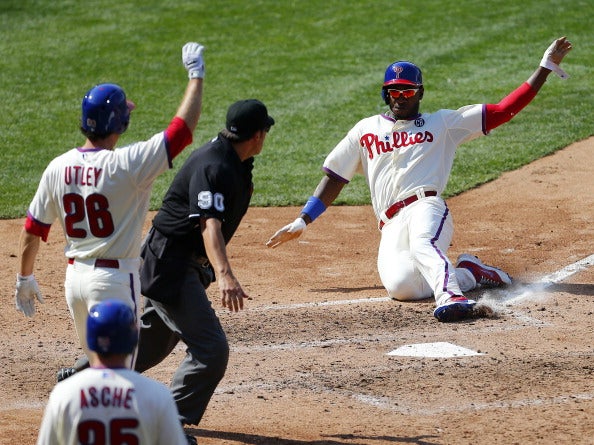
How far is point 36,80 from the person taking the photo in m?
16.5

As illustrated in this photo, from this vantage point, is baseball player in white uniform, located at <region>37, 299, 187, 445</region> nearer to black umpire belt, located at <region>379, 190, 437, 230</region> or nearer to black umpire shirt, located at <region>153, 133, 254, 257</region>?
black umpire shirt, located at <region>153, 133, 254, 257</region>

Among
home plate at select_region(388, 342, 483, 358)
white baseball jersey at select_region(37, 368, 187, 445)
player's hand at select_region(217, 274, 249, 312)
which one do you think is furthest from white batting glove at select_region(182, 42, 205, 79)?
home plate at select_region(388, 342, 483, 358)

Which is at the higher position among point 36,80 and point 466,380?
point 36,80

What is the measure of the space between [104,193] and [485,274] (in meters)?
4.17

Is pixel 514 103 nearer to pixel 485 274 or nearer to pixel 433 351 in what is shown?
pixel 485 274

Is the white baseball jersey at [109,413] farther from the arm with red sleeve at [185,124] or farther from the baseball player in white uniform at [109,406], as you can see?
the arm with red sleeve at [185,124]

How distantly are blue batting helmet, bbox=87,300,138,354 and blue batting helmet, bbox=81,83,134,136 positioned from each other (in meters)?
1.62

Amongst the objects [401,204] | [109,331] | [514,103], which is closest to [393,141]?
[401,204]

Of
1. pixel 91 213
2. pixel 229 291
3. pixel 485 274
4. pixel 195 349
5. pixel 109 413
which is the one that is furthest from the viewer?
pixel 485 274

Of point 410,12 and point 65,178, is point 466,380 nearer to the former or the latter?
point 65,178

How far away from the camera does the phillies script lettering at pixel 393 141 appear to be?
8531 millimetres

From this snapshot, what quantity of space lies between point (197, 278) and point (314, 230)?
16.2ft

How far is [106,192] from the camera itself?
5.21m

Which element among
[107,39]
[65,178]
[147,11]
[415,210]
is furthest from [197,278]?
[147,11]
